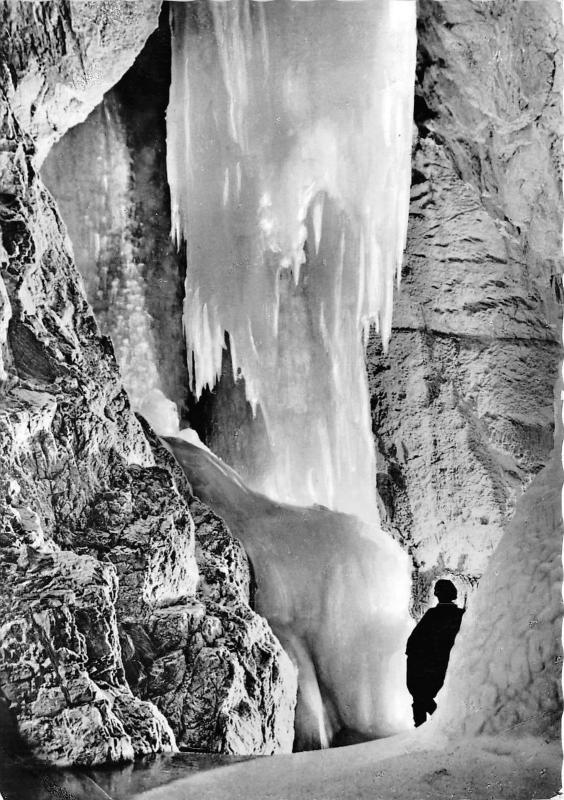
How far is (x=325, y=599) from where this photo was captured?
3.48m

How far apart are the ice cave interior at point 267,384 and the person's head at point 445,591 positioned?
32 mm

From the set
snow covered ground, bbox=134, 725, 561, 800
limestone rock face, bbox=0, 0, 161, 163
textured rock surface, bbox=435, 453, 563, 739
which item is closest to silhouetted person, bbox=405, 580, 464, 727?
textured rock surface, bbox=435, 453, 563, 739

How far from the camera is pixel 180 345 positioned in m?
3.66

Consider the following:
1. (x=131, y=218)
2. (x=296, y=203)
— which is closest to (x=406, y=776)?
(x=296, y=203)

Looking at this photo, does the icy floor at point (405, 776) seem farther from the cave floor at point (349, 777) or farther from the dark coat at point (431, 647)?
the dark coat at point (431, 647)

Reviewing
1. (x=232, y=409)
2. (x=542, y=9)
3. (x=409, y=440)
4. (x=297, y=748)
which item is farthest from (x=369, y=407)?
(x=542, y=9)

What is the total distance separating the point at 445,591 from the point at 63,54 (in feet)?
7.97

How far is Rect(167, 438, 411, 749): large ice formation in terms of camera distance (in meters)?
3.43

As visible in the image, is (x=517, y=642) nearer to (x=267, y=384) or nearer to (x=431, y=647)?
(x=431, y=647)

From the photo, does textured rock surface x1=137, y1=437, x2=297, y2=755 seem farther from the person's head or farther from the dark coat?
the person's head

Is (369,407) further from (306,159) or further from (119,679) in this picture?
(119,679)

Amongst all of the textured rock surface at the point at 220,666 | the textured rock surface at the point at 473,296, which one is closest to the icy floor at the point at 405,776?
the textured rock surface at the point at 220,666

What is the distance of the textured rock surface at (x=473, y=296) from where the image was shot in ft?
11.3

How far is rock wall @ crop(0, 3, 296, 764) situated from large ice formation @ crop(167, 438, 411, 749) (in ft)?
0.23
